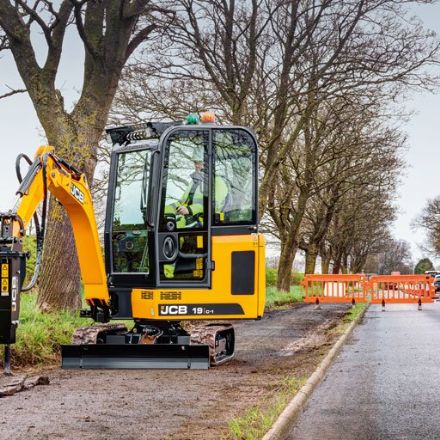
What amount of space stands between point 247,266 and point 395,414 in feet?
12.2

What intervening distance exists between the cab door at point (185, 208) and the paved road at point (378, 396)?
7.76 feet

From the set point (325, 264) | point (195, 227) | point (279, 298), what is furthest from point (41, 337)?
point (325, 264)

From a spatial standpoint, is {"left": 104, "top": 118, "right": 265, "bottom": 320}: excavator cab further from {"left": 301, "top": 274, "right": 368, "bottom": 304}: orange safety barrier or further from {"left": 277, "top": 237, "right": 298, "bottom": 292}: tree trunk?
{"left": 277, "top": 237, "right": 298, "bottom": 292}: tree trunk

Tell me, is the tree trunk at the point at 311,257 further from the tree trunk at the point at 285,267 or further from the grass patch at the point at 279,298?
the grass patch at the point at 279,298

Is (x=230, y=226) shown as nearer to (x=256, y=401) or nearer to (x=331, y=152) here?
(x=256, y=401)

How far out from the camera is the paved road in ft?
25.1

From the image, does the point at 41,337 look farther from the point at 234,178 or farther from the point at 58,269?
the point at 234,178

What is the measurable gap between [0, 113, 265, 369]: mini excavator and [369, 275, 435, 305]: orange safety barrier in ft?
69.2

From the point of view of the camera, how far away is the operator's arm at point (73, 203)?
32.1 ft

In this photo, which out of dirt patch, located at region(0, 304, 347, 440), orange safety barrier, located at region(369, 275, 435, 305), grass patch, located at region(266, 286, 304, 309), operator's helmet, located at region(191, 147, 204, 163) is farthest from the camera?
orange safety barrier, located at region(369, 275, 435, 305)

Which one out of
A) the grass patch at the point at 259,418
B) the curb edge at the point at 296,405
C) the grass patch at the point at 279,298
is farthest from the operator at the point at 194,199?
the grass patch at the point at 279,298

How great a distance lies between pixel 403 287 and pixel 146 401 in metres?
25.5

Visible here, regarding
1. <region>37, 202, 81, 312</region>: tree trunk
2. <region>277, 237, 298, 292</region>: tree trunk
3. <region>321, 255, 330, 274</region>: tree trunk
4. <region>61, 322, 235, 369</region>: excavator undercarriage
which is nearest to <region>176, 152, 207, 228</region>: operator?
<region>61, 322, 235, 369</region>: excavator undercarriage

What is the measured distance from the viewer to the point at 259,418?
24.6ft
